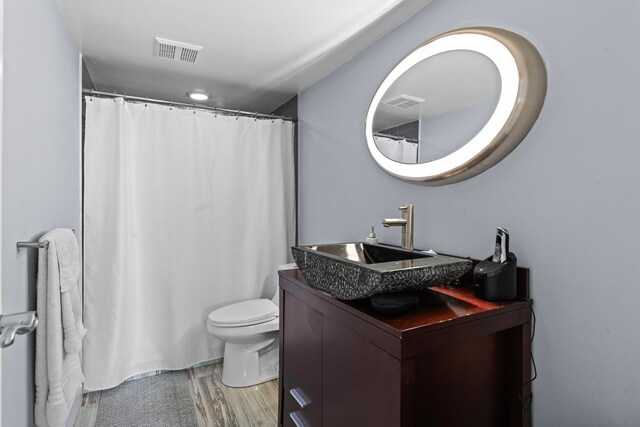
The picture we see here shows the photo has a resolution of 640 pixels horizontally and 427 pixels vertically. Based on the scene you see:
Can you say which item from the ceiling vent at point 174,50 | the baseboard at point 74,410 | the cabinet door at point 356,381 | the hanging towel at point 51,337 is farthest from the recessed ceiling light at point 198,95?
the cabinet door at point 356,381

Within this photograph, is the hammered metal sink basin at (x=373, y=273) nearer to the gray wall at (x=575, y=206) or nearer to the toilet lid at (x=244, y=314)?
the gray wall at (x=575, y=206)

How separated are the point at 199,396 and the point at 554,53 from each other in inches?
98.3

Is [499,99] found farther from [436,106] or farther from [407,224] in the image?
[407,224]

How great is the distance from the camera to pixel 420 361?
3.24 ft

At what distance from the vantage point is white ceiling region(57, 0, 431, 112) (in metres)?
1.68

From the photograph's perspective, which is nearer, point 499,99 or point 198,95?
point 499,99

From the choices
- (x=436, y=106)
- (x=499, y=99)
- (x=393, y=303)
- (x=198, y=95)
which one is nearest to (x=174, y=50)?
(x=198, y=95)

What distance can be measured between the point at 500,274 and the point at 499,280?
2cm

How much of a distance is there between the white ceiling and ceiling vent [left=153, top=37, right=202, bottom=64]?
41mm

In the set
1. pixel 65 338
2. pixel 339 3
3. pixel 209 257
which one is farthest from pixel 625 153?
pixel 209 257

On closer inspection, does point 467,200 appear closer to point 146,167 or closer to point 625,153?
point 625,153

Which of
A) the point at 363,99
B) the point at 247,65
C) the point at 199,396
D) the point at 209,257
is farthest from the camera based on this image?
the point at 209,257

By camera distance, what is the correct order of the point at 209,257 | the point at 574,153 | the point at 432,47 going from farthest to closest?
1. the point at 209,257
2. the point at 432,47
3. the point at 574,153

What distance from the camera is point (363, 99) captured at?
2.05 metres
